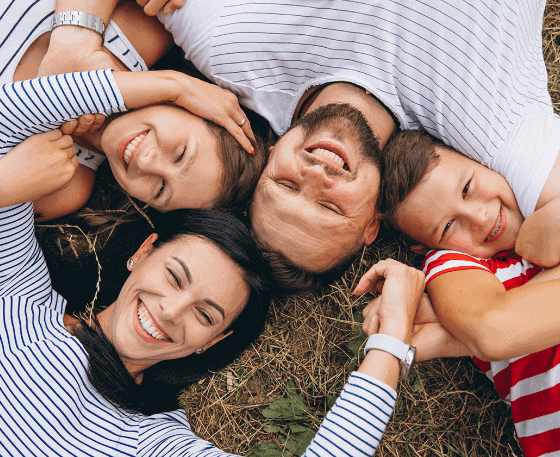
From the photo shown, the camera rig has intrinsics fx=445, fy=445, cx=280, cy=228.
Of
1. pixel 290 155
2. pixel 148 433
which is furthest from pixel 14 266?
pixel 290 155

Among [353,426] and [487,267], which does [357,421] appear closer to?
[353,426]

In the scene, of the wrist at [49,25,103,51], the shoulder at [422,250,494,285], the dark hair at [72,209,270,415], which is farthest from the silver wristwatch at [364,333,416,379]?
the wrist at [49,25,103,51]

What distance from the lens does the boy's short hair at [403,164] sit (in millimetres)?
2727

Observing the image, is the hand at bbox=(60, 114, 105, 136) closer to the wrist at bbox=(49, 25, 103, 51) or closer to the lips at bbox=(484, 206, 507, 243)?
the wrist at bbox=(49, 25, 103, 51)

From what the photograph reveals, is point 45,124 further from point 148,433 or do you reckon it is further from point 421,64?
point 421,64

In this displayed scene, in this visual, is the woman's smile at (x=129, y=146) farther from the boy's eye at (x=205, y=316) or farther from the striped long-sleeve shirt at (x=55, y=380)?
the boy's eye at (x=205, y=316)

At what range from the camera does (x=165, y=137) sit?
8.42ft

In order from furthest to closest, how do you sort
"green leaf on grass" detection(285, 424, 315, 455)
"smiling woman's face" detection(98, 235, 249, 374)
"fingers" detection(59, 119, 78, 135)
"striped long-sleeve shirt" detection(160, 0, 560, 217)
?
"green leaf on grass" detection(285, 424, 315, 455), "fingers" detection(59, 119, 78, 135), "striped long-sleeve shirt" detection(160, 0, 560, 217), "smiling woman's face" detection(98, 235, 249, 374)

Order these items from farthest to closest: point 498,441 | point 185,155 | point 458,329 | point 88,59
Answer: point 498,441 < point 88,59 < point 185,155 < point 458,329

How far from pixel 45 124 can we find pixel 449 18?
2.48 meters

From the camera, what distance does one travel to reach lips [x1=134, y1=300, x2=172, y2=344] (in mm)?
2592

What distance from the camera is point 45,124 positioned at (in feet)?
8.75

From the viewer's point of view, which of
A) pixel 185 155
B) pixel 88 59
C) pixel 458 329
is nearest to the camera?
pixel 458 329

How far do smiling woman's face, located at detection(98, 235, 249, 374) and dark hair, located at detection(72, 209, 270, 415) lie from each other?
0.18 feet
